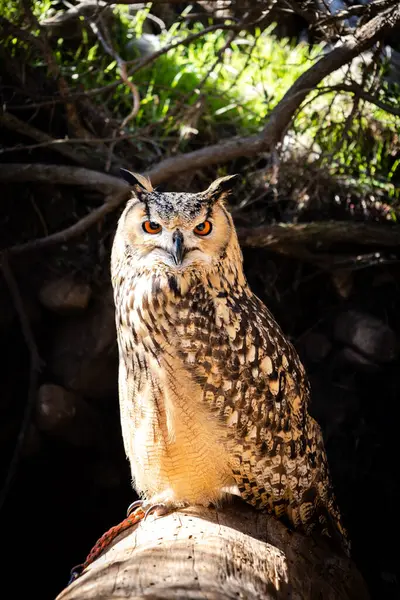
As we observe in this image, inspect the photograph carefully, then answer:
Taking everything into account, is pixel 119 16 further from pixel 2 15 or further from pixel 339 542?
pixel 339 542

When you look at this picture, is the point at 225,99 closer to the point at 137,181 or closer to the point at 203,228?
the point at 137,181

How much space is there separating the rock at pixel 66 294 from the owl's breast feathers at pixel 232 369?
1.14 metres

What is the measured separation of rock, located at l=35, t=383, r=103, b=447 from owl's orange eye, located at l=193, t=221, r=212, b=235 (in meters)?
1.50

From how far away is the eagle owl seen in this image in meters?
1.49

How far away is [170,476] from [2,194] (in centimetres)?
174

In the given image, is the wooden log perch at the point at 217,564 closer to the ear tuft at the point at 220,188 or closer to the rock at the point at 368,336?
the ear tuft at the point at 220,188

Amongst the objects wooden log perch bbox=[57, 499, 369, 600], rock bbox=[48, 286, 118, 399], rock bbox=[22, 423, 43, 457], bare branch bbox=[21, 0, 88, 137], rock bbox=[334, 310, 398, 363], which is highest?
bare branch bbox=[21, 0, 88, 137]

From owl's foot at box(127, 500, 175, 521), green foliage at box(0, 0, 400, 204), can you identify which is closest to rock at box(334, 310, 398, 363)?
green foliage at box(0, 0, 400, 204)

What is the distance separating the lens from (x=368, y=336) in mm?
2750

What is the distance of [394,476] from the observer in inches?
105

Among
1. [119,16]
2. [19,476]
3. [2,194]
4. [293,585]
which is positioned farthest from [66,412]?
[119,16]

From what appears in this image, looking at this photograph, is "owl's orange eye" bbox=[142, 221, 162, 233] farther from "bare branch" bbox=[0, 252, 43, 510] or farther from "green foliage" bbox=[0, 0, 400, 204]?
"bare branch" bbox=[0, 252, 43, 510]

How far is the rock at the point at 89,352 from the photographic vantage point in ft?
9.02

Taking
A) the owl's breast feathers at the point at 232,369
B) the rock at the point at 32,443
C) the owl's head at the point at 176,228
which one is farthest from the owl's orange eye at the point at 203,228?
the rock at the point at 32,443
